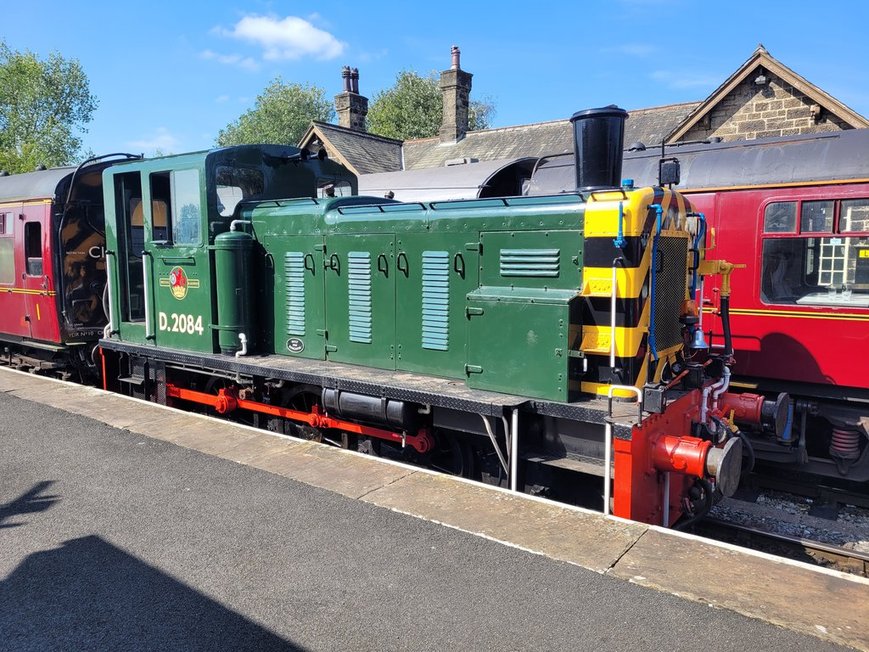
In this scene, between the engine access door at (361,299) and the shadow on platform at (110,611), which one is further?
the engine access door at (361,299)

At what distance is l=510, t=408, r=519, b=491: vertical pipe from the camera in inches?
189

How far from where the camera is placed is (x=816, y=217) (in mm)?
6656

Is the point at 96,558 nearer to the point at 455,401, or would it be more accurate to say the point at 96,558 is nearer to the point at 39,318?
the point at 455,401

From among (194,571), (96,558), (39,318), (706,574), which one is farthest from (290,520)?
(39,318)

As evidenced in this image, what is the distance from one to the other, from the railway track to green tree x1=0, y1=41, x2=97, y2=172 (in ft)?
138

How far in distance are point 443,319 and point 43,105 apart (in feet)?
160

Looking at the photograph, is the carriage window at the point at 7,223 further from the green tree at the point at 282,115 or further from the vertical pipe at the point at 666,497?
the green tree at the point at 282,115

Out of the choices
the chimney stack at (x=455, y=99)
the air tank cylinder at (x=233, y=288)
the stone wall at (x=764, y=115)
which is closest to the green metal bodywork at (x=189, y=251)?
the air tank cylinder at (x=233, y=288)

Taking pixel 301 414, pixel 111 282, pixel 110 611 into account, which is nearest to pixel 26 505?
pixel 110 611

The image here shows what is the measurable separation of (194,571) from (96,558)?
0.71 m

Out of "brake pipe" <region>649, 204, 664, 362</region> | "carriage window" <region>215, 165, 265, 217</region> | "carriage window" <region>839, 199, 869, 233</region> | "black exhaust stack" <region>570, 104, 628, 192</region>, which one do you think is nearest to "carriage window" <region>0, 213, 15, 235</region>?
"carriage window" <region>215, 165, 265, 217</region>

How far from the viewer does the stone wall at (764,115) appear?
13.9m

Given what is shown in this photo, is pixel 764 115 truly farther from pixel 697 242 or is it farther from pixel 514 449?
pixel 514 449

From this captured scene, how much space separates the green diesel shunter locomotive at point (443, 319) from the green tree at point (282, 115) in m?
53.7
